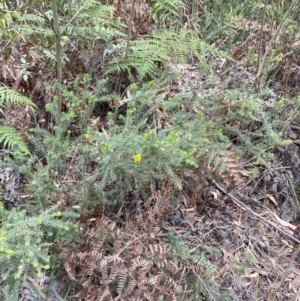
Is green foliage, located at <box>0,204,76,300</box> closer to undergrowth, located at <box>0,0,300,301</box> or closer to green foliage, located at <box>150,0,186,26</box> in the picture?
undergrowth, located at <box>0,0,300,301</box>

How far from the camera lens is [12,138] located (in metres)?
2.24

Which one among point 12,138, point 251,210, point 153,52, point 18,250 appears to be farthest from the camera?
point 153,52

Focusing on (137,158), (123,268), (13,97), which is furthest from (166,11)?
(123,268)

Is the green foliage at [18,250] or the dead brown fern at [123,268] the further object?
the dead brown fern at [123,268]

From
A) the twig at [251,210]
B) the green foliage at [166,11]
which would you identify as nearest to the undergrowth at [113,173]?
the twig at [251,210]

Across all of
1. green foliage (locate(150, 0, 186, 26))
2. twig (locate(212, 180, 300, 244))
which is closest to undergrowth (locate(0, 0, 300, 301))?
twig (locate(212, 180, 300, 244))

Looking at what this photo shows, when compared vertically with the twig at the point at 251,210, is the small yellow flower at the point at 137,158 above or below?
above

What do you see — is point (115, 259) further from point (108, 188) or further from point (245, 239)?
point (245, 239)

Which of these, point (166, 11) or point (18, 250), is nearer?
point (18, 250)

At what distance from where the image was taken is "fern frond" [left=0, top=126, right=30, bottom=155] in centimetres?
217

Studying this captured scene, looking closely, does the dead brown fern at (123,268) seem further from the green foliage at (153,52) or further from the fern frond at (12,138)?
the green foliage at (153,52)

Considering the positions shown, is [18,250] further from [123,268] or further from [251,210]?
[251,210]

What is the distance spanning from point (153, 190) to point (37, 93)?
114 centimetres

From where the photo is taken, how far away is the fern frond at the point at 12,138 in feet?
7.12
